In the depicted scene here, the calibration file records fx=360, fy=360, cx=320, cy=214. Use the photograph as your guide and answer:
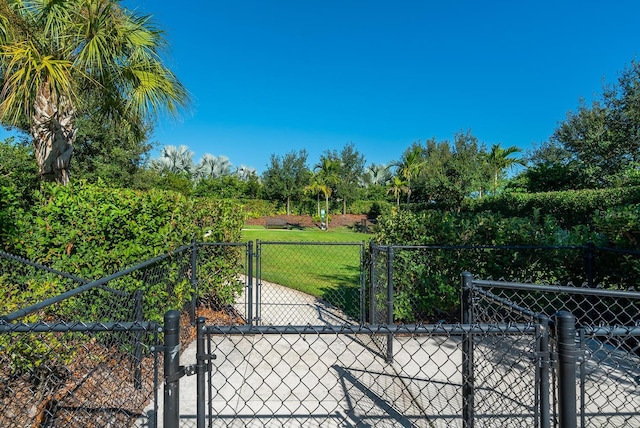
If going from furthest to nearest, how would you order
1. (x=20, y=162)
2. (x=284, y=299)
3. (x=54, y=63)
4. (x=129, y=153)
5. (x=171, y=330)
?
1. (x=129, y=153)
2. (x=20, y=162)
3. (x=284, y=299)
4. (x=54, y=63)
5. (x=171, y=330)

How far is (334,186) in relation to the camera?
28125 millimetres

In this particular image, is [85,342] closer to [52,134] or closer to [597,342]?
[52,134]

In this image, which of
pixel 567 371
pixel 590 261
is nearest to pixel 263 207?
pixel 590 261

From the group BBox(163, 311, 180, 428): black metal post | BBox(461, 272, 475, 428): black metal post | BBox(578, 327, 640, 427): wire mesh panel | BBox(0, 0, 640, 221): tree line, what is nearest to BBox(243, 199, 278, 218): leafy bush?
BBox(0, 0, 640, 221): tree line

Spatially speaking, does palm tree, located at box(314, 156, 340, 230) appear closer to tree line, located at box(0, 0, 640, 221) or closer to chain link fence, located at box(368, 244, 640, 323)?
tree line, located at box(0, 0, 640, 221)

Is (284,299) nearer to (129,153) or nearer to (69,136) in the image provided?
(69,136)

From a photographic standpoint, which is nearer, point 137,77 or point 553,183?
point 137,77

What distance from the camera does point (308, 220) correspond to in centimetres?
2795

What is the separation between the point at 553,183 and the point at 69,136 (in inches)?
683

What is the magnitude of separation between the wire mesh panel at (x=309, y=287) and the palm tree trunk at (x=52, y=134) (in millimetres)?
2742

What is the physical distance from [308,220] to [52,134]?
23.7 metres

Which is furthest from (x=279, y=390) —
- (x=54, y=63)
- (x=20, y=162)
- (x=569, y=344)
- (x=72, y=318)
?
(x=20, y=162)

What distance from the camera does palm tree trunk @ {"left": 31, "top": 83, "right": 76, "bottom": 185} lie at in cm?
429

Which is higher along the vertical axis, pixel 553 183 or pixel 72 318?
pixel 553 183
